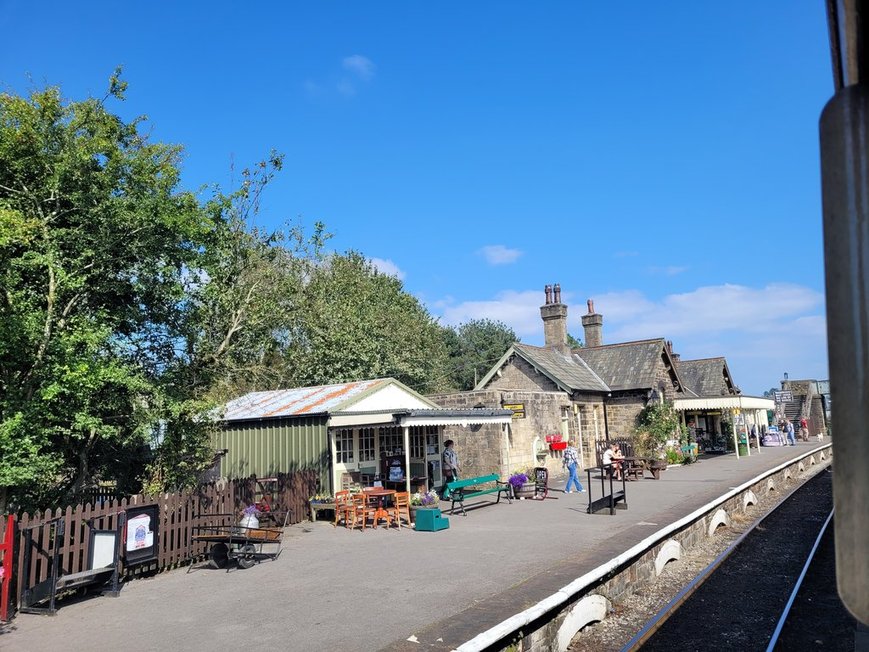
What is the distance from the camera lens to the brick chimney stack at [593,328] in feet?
111

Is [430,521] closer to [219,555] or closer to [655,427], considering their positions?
[219,555]

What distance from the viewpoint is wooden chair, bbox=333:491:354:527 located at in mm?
13102

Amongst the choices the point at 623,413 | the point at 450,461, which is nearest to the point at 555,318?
the point at 623,413

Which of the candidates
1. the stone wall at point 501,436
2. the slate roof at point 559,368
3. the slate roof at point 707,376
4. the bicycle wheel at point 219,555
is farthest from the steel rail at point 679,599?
the slate roof at point 707,376

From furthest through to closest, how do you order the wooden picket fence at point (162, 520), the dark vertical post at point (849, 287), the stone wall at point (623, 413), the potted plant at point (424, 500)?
the stone wall at point (623, 413) → the potted plant at point (424, 500) → the wooden picket fence at point (162, 520) → the dark vertical post at point (849, 287)

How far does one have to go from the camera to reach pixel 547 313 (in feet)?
98.3

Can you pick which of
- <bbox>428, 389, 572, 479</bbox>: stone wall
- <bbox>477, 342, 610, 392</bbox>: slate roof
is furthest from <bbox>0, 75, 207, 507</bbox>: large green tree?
<bbox>477, 342, 610, 392</bbox>: slate roof

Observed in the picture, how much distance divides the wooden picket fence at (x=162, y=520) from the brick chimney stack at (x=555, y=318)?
1855 cm

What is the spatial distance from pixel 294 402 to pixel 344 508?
4.89 m

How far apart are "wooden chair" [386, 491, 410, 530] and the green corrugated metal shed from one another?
2.26m

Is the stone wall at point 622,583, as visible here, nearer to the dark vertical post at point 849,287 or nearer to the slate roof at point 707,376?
the dark vertical post at point 849,287

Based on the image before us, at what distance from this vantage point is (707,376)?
123 feet

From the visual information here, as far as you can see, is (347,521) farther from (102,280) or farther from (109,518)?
(102,280)

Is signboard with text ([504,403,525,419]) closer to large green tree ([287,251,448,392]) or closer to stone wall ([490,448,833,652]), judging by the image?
stone wall ([490,448,833,652])
